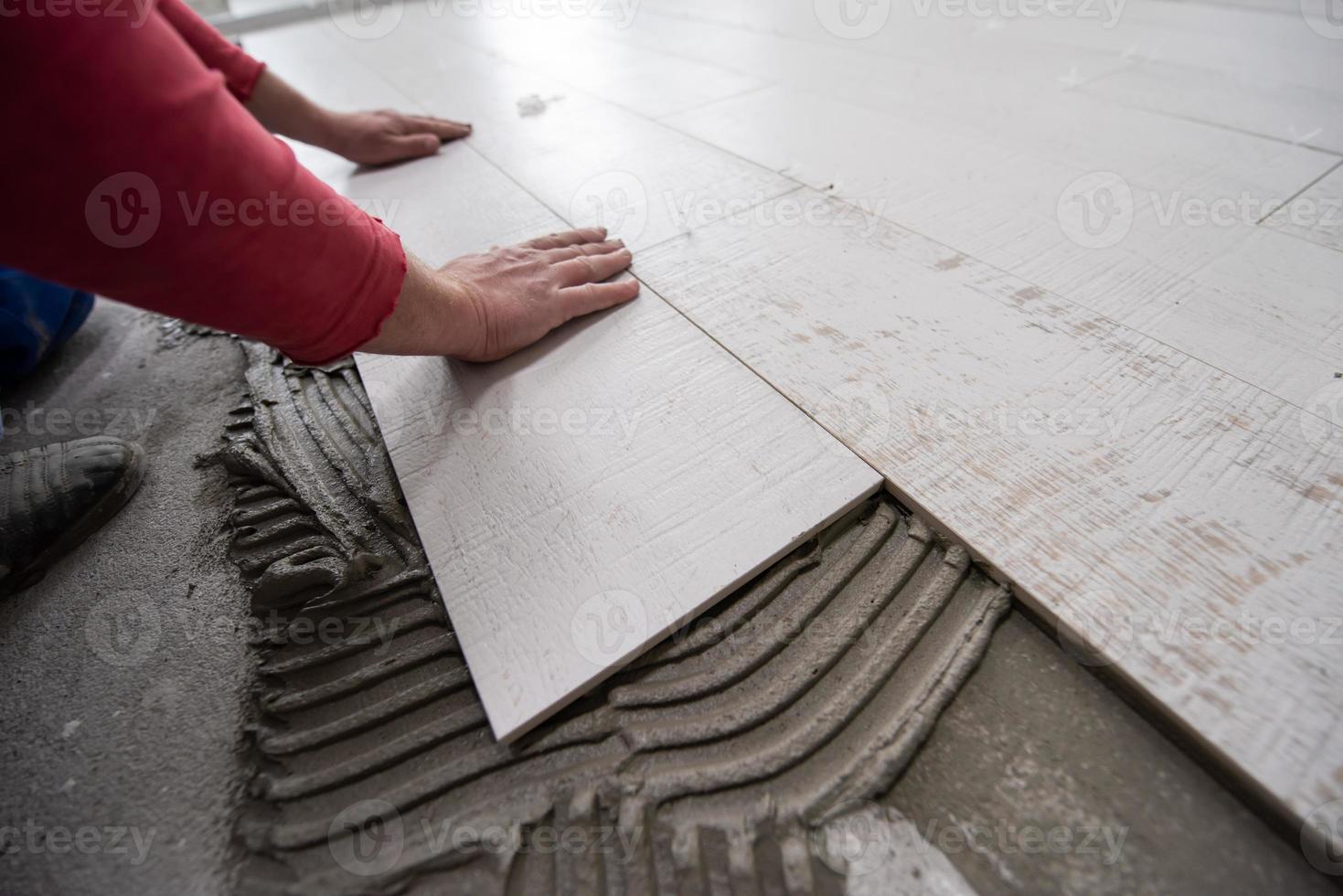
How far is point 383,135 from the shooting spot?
2.07 metres

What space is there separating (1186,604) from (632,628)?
2.22ft

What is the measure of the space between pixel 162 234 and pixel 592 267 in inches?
31.1

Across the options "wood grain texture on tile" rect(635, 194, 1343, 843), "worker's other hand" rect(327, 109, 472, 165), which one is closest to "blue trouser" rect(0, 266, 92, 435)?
"worker's other hand" rect(327, 109, 472, 165)

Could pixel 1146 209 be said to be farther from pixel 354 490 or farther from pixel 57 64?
pixel 57 64

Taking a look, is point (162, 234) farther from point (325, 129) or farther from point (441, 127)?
point (441, 127)

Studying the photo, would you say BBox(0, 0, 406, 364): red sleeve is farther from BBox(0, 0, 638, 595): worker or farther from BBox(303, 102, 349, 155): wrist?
BBox(303, 102, 349, 155): wrist

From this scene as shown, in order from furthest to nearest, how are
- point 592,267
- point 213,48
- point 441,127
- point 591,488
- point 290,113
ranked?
point 441,127 < point 290,113 < point 213,48 < point 592,267 < point 591,488

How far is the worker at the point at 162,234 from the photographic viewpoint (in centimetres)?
64

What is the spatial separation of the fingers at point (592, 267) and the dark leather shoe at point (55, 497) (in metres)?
0.88

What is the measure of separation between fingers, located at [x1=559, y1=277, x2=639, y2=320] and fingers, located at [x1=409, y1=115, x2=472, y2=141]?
1.32m

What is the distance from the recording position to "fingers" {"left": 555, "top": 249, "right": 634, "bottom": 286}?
133 cm

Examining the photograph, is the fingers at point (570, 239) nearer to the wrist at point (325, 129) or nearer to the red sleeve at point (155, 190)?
the red sleeve at point (155, 190)

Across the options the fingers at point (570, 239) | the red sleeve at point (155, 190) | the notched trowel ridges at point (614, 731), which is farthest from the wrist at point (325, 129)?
the notched trowel ridges at point (614, 731)

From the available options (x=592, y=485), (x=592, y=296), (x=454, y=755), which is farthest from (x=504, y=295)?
(x=454, y=755)
